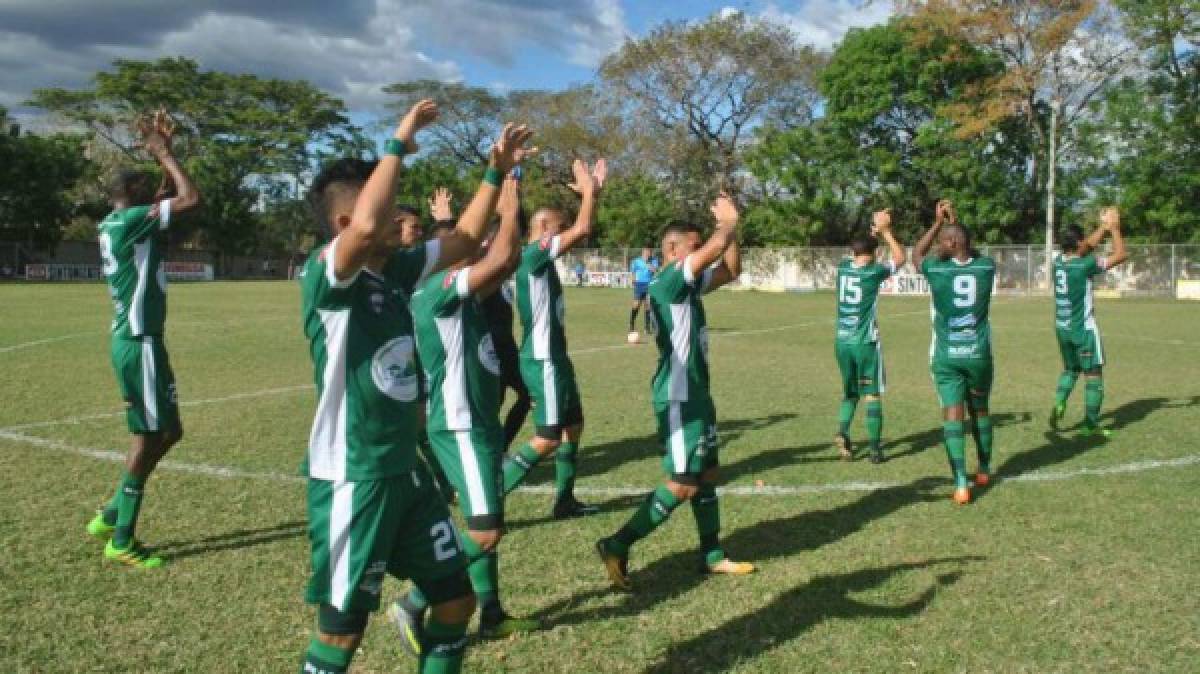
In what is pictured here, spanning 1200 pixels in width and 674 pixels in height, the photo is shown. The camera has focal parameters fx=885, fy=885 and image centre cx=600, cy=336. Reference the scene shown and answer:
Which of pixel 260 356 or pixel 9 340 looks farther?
pixel 9 340

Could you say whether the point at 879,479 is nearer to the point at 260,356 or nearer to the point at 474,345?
the point at 474,345

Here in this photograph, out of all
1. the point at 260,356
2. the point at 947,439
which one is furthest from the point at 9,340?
the point at 947,439

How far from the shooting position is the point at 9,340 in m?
18.3

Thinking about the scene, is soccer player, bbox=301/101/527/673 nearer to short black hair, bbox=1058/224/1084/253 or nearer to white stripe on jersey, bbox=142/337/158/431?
white stripe on jersey, bbox=142/337/158/431

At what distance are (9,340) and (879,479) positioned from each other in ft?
59.4

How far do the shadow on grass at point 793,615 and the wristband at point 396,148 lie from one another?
2677mm

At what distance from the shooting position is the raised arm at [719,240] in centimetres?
504

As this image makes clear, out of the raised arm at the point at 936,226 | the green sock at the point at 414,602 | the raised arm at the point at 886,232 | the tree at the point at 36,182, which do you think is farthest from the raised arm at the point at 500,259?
the tree at the point at 36,182

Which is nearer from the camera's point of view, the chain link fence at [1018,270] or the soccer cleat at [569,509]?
the soccer cleat at [569,509]

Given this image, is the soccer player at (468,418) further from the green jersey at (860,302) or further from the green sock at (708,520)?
the green jersey at (860,302)

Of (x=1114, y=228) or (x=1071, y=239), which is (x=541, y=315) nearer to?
(x=1114, y=228)

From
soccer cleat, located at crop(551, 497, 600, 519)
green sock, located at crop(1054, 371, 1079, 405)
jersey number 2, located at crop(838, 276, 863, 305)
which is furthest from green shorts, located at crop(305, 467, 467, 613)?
green sock, located at crop(1054, 371, 1079, 405)

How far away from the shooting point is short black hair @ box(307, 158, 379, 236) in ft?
10.7

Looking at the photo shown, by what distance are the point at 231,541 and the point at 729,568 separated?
11.0ft
